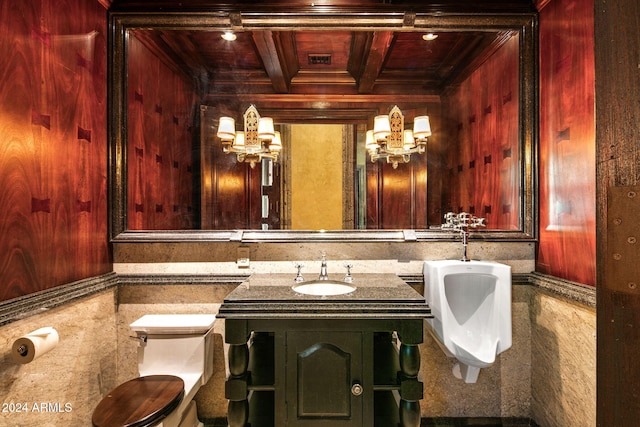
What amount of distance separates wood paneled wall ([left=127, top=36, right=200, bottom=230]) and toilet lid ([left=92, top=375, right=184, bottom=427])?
83 centimetres

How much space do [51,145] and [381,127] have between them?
1634mm

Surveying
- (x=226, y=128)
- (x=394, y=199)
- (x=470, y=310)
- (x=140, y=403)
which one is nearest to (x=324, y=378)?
(x=140, y=403)

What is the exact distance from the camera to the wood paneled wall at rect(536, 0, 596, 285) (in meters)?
1.54

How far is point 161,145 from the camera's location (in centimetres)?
196

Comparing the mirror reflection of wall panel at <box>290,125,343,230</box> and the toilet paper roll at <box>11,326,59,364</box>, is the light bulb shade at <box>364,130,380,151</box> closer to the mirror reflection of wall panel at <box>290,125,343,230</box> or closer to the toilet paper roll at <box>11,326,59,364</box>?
the mirror reflection of wall panel at <box>290,125,343,230</box>

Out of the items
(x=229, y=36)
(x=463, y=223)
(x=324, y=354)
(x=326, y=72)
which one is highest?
(x=229, y=36)

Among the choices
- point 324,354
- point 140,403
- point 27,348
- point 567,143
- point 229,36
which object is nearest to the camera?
point 27,348

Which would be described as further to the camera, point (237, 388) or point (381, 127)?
point (381, 127)

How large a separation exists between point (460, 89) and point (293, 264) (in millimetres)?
1444

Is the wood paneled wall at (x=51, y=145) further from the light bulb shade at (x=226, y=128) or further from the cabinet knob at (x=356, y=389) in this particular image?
the cabinet knob at (x=356, y=389)

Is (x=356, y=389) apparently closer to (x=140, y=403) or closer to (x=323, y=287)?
(x=323, y=287)

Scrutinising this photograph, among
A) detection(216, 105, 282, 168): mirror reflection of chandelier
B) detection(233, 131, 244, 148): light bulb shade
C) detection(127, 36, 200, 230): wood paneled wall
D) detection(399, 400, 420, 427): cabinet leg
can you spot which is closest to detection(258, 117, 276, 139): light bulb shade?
detection(216, 105, 282, 168): mirror reflection of chandelier

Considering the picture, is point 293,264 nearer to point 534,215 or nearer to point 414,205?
point 414,205

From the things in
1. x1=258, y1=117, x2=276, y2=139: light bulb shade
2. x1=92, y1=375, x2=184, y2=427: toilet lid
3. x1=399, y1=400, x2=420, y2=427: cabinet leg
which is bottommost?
x1=399, y1=400, x2=420, y2=427: cabinet leg
